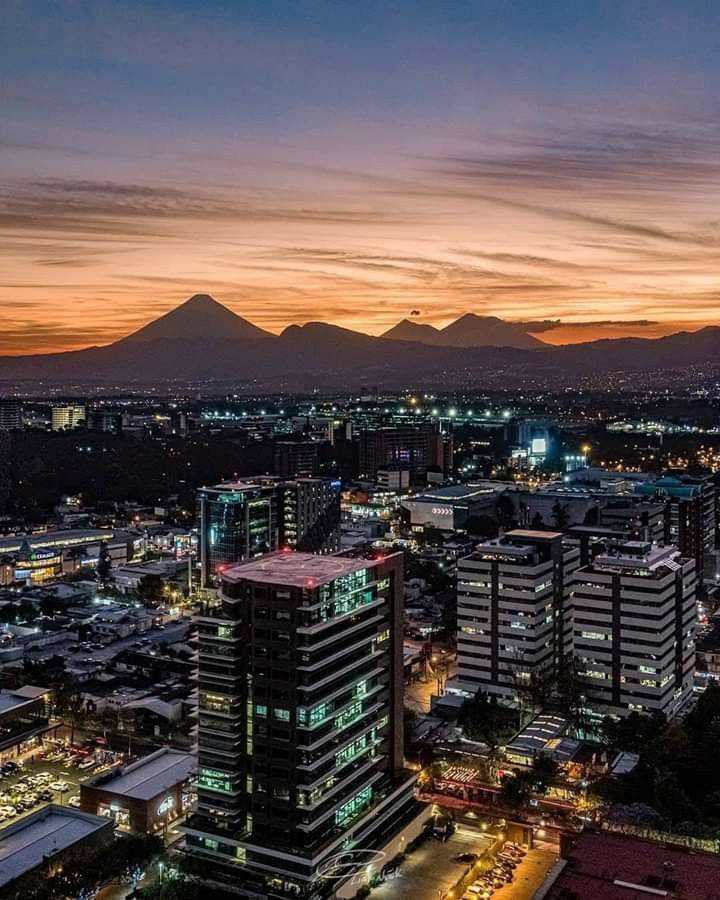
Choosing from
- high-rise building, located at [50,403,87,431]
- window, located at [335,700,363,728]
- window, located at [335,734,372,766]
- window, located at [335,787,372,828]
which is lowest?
window, located at [335,787,372,828]

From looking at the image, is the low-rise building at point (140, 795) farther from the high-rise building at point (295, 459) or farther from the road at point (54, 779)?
the high-rise building at point (295, 459)

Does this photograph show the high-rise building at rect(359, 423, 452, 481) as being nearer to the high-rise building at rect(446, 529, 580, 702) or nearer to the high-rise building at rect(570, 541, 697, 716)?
the high-rise building at rect(446, 529, 580, 702)

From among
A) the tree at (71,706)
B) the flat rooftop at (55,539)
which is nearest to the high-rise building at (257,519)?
the flat rooftop at (55,539)

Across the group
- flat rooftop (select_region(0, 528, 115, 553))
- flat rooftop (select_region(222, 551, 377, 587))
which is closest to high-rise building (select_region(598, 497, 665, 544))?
flat rooftop (select_region(222, 551, 377, 587))

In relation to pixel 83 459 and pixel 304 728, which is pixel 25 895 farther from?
pixel 83 459

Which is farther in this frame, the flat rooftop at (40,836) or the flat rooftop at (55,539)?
the flat rooftop at (55,539)

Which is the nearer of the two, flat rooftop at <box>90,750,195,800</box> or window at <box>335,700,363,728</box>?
window at <box>335,700,363,728</box>
